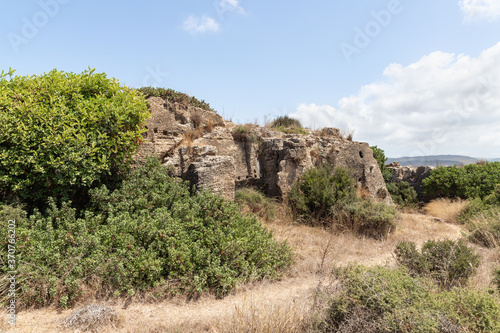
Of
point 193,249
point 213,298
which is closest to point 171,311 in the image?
point 213,298

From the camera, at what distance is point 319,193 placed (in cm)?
1005

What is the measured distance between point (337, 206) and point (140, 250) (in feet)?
22.4

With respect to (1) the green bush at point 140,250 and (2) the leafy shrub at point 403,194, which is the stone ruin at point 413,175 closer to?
(2) the leafy shrub at point 403,194

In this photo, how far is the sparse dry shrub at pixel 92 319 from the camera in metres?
3.90

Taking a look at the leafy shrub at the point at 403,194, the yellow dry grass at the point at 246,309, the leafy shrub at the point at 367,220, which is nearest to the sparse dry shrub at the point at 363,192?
the leafy shrub at the point at 367,220

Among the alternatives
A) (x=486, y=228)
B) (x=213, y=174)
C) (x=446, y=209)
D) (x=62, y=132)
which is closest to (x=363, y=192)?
(x=446, y=209)

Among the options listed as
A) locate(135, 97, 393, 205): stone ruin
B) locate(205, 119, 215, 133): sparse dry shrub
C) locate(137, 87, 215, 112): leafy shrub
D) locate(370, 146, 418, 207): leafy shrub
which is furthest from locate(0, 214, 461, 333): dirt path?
locate(370, 146, 418, 207): leafy shrub

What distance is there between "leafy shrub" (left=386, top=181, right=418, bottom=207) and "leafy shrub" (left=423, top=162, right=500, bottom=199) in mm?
830

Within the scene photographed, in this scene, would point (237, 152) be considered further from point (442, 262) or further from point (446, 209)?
point (446, 209)

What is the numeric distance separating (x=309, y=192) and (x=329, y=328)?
6.95 metres

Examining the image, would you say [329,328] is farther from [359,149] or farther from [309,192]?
[359,149]

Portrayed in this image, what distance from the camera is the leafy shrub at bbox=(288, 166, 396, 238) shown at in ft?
30.6

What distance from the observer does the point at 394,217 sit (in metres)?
9.69

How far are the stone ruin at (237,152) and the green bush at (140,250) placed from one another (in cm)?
163
